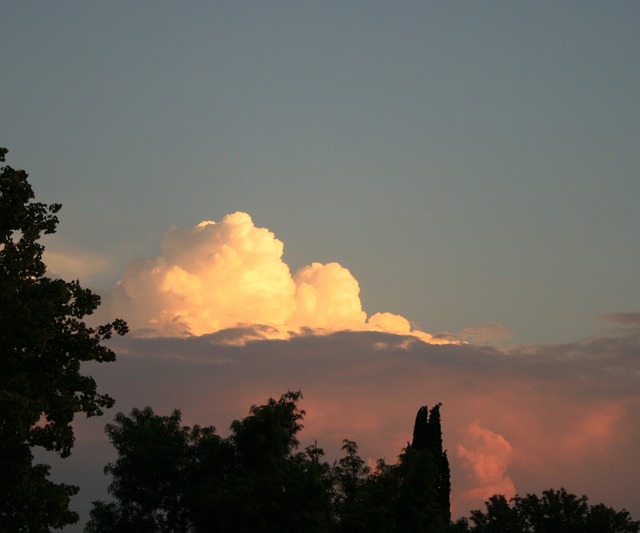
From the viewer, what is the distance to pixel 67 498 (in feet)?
95.2

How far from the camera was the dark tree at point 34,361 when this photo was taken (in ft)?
91.4

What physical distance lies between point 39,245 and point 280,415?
2729 centimetres

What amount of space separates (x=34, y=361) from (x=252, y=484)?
23946 millimetres

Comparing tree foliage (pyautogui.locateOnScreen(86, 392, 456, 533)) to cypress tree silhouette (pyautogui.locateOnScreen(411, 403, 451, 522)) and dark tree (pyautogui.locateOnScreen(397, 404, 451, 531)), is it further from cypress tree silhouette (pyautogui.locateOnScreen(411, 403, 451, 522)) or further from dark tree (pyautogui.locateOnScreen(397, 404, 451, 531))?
cypress tree silhouette (pyautogui.locateOnScreen(411, 403, 451, 522))

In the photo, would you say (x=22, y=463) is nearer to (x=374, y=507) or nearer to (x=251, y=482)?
(x=251, y=482)

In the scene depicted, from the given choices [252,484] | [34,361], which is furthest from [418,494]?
[34,361]

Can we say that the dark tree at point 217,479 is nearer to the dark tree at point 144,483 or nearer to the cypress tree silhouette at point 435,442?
the dark tree at point 144,483

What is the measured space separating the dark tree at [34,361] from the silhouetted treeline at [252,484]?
22317mm

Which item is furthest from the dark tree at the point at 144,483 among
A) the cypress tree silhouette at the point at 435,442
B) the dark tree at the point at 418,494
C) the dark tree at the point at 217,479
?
the cypress tree silhouette at the point at 435,442

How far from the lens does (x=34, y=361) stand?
29.4 metres

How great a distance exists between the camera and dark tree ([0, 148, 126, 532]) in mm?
27859

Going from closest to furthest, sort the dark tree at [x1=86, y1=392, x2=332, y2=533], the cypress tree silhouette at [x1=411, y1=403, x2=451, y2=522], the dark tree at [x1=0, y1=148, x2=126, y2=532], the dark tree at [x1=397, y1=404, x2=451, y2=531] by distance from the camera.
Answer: the dark tree at [x1=0, y1=148, x2=126, y2=532] → the dark tree at [x1=86, y1=392, x2=332, y2=533] → the dark tree at [x1=397, y1=404, x2=451, y2=531] → the cypress tree silhouette at [x1=411, y1=403, x2=451, y2=522]

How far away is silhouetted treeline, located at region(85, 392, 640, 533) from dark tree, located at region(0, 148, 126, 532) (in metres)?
22.3

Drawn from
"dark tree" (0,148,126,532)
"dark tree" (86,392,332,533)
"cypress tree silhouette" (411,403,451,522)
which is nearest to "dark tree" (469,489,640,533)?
"cypress tree silhouette" (411,403,451,522)
